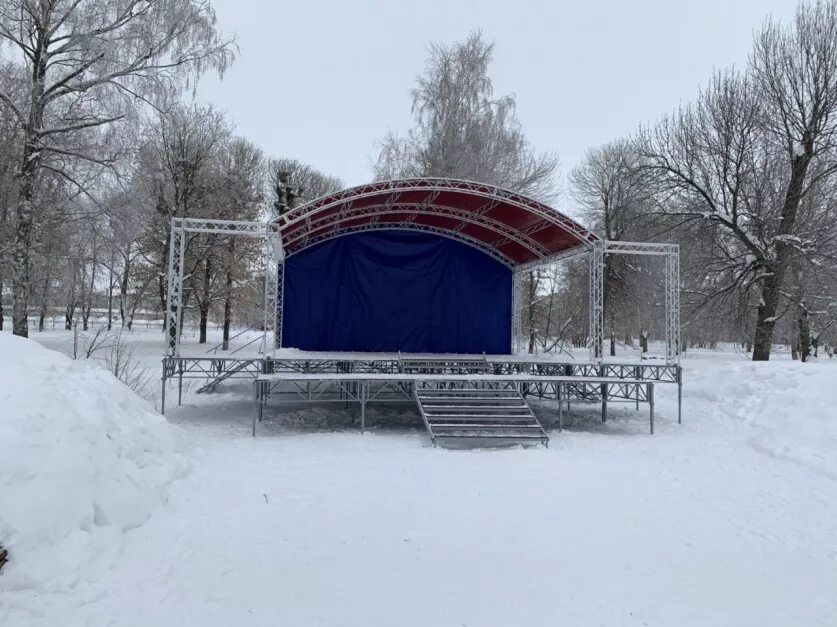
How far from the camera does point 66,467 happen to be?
395cm

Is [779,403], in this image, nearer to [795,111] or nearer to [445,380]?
[445,380]

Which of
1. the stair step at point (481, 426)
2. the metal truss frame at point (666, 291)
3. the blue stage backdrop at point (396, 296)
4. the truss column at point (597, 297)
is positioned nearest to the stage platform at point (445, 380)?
the stair step at point (481, 426)

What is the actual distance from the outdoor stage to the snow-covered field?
11.9ft

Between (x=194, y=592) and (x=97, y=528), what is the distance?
3.17ft

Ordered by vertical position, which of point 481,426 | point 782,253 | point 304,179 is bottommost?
point 481,426

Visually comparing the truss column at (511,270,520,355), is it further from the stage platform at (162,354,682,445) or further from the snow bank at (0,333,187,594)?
the snow bank at (0,333,187,594)

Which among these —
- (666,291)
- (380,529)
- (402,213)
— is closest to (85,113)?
(402,213)

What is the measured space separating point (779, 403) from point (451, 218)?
7.89 meters

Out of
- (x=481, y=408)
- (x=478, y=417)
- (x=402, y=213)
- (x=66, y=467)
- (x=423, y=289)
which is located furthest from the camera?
(x=423, y=289)

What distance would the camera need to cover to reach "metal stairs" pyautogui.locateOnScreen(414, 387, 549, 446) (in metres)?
8.19

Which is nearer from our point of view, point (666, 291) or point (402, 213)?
point (666, 291)

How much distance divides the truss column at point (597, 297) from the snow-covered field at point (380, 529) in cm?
372

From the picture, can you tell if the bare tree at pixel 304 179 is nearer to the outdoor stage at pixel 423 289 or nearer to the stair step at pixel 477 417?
the outdoor stage at pixel 423 289

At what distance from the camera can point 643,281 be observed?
853 inches
